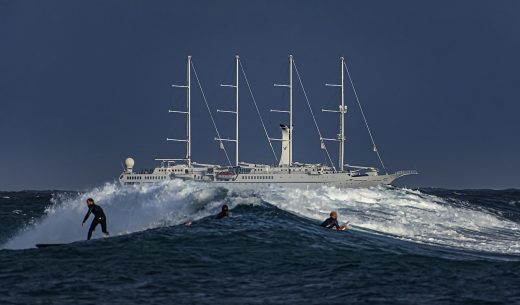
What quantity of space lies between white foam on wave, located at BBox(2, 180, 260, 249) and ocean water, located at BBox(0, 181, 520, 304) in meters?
0.11

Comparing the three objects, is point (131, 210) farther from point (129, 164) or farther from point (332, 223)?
point (129, 164)

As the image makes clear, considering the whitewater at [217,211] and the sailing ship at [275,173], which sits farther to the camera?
the sailing ship at [275,173]

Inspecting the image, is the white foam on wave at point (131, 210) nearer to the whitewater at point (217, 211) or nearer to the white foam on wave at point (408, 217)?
the whitewater at point (217, 211)

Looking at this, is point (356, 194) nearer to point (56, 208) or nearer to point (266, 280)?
point (56, 208)

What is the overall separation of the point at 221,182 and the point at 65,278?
8791 centimetres

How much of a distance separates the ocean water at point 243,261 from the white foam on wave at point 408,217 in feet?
1.03

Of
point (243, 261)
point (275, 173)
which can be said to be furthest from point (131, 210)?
point (275, 173)

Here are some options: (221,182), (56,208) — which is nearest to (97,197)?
(56,208)

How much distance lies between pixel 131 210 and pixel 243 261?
18.0 m

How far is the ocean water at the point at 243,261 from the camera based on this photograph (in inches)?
754

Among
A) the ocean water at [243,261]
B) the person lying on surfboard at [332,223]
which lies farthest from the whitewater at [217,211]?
the person lying on surfboard at [332,223]

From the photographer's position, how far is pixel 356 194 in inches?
2339

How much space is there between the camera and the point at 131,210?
40.7 meters

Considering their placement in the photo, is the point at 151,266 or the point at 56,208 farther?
the point at 56,208
